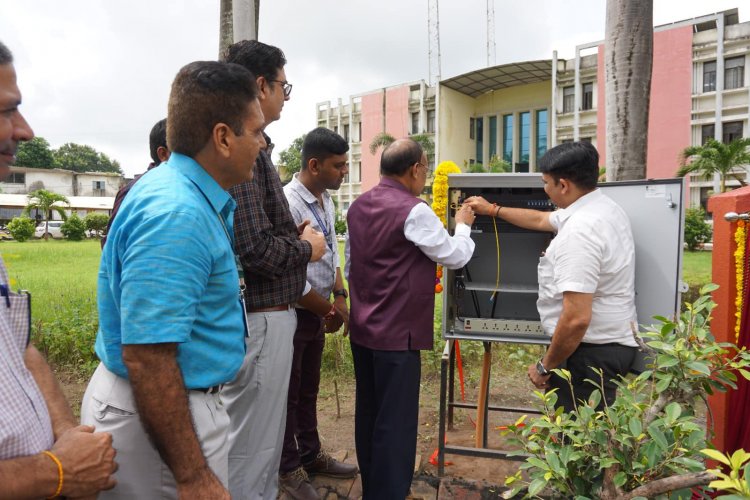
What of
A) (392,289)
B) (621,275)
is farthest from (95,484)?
(621,275)

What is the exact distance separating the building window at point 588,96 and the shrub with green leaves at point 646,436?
1141 inches

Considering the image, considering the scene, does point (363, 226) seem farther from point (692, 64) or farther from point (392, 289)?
point (692, 64)

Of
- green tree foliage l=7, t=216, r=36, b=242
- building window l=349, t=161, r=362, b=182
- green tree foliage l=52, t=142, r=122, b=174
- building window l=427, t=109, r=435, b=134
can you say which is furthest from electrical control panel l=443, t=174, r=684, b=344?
green tree foliage l=52, t=142, r=122, b=174

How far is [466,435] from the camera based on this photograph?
398 centimetres

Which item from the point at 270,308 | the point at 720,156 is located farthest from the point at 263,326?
the point at 720,156

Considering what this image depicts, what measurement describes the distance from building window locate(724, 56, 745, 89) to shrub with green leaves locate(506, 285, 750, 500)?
27539 mm

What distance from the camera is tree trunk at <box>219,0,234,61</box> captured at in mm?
4590

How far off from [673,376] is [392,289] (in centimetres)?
135

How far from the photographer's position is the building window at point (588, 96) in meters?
27.4

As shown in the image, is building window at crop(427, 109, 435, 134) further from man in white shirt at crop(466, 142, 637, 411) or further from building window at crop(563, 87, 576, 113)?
man in white shirt at crop(466, 142, 637, 411)

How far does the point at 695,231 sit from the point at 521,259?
1870cm

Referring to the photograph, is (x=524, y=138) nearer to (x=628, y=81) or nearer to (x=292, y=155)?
(x=292, y=155)

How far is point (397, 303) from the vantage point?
2564 mm

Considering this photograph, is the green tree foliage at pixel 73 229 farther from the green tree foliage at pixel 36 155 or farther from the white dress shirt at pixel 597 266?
the white dress shirt at pixel 597 266
